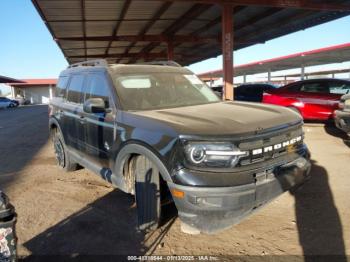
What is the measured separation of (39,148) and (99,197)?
5.25 m

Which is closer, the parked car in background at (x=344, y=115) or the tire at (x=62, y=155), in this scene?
the tire at (x=62, y=155)

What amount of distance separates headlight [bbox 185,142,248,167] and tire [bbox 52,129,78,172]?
368 centimetres

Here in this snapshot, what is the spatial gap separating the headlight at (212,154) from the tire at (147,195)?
669 mm

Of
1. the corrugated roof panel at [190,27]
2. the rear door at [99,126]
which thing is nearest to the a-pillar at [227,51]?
the corrugated roof panel at [190,27]

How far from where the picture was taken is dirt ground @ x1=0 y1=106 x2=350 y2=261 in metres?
3.51

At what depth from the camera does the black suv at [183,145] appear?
3.18 metres

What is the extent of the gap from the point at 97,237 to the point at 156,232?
2.19ft

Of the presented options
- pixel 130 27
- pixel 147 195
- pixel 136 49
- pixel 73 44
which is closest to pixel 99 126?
pixel 147 195

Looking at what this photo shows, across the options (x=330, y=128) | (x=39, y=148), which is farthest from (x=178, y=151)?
(x=330, y=128)

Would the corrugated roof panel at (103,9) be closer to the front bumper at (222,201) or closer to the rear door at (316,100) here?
the rear door at (316,100)

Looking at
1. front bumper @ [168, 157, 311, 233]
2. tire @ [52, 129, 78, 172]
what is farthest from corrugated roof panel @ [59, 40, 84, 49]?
front bumper @ [168, 157, 311, 233]

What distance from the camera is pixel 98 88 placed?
4.88 metres

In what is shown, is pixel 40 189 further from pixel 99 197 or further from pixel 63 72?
pixel 63 72

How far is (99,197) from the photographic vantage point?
201 inches
